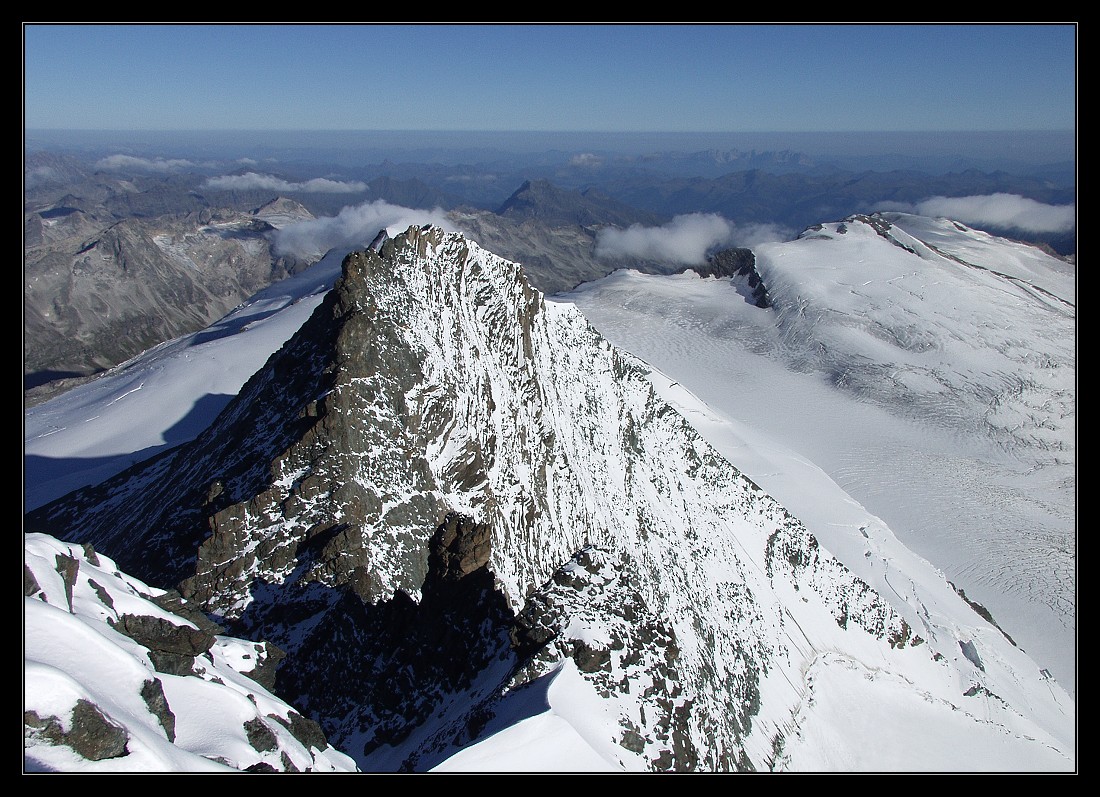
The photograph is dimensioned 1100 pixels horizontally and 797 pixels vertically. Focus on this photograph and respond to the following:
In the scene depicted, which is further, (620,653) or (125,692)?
(620,653)

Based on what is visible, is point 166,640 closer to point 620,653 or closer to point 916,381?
point 620,653

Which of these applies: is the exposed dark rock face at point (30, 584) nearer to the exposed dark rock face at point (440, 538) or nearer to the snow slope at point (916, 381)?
the exposed dark rock face at point (440, 538)

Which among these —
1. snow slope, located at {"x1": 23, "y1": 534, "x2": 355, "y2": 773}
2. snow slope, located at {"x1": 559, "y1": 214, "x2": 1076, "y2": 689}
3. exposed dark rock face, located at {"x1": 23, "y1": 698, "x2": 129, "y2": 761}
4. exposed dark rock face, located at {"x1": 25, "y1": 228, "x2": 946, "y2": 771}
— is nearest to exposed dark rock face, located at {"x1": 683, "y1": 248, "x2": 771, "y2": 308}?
snow slope, located at {"x1": 559, "y1": 214, "x2": 1076, "y2": 689}

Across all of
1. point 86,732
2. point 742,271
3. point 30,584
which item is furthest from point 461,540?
point 742,271

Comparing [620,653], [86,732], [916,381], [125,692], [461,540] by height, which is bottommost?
[916,381]

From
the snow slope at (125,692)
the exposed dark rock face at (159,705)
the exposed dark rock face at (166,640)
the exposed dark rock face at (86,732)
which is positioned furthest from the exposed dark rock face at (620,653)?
the exposed dark rock face at (86,732)

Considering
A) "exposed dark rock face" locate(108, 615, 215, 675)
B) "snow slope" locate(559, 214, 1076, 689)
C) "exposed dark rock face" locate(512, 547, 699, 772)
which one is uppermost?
"exposed dark rock face" locate(108, 615, 215, 675)

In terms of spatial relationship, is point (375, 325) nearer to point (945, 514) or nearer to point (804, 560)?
point (804, 560)

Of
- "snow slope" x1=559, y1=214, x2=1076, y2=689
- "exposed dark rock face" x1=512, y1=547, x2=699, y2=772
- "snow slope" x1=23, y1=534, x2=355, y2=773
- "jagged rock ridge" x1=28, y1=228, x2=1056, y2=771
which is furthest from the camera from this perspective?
"snow slope" x1=559, y1=214, x2=1076, y2=689

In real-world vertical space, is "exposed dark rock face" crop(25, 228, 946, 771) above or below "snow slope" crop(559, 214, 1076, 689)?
above

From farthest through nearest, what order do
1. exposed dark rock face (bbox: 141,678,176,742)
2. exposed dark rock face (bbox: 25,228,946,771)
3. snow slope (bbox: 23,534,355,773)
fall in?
exposed dark rock face (bbox: 25,228,946,771), exposed dark rock face (bbox: 141,678,176,742), snow slope (bbox: 23,534,355,773)

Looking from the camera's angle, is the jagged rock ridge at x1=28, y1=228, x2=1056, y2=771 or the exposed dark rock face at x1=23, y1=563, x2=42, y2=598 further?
the jagged rock ridge at x1=28, y1=228, x2=1056, y2=771

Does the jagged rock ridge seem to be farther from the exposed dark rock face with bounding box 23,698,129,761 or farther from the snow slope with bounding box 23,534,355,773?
the exposed dark rock face with bounding box 23,698,129,761
